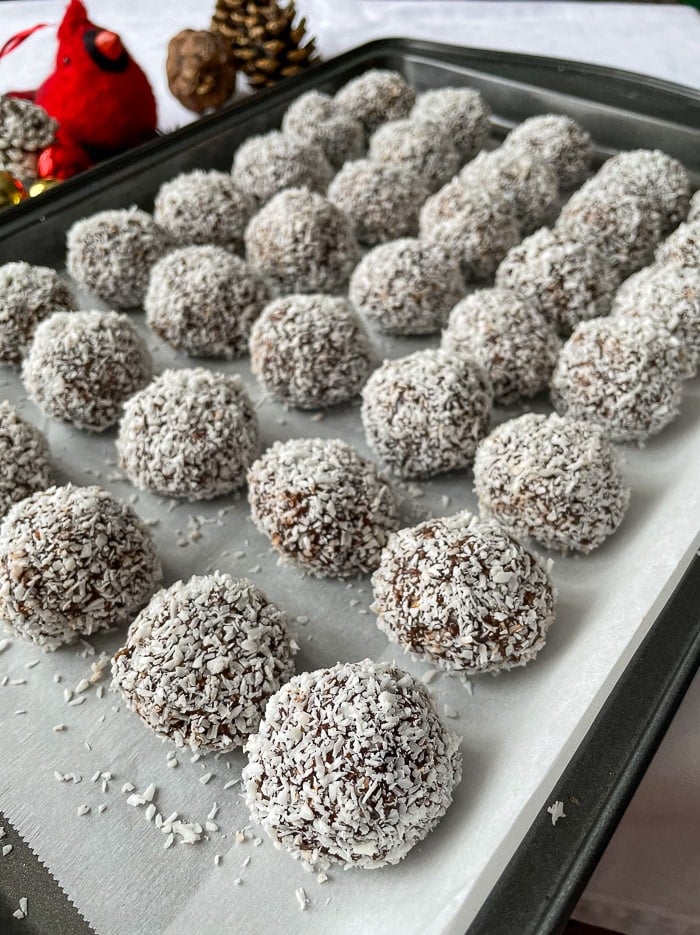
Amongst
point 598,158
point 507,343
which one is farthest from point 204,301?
point 598,158

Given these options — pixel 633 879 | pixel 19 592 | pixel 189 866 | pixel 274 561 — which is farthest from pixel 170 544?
pixel 633 879

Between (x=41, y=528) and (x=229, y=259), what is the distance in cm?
76

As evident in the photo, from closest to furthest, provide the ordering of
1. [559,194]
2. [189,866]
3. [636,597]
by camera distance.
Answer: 1. [189,866]
2. [636,597]
3. [559,194]

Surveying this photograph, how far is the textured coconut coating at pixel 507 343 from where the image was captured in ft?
5.14

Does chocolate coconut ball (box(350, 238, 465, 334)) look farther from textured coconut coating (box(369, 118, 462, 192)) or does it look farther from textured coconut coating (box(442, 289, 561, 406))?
textured coconut coating (box(369, 118, 462, 192))

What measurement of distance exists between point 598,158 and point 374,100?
635 millimetres

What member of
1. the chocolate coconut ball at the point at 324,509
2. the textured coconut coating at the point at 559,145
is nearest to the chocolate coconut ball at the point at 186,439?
the chocolate coconut ball at the point at 324,509

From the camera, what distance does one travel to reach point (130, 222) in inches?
71.9

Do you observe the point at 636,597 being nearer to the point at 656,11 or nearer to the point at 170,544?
the point at 170,544

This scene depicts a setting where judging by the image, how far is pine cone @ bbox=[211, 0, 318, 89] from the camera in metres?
2.46

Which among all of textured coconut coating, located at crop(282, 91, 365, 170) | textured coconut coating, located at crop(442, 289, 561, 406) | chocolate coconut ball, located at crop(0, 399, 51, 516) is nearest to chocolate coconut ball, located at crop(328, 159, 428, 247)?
textured coconut coating, located at crop(282, 91, 365, 170)

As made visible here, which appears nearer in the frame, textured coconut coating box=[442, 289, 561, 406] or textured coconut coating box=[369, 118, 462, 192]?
textured coconut coating box=[442, 289, 561, 406]

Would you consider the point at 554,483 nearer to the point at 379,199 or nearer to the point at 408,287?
the point at 408,287

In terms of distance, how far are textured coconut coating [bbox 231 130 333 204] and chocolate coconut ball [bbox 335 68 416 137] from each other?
1.02 feet
